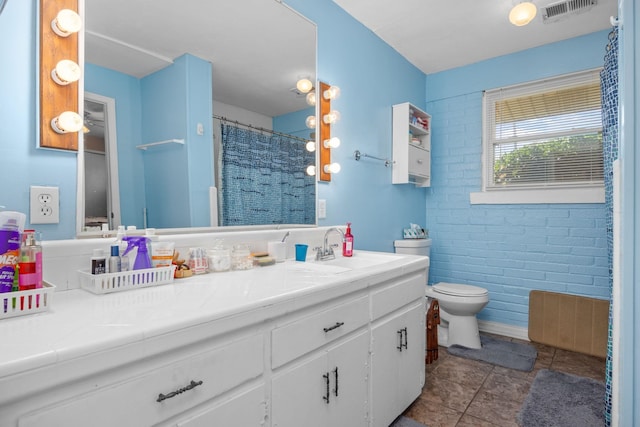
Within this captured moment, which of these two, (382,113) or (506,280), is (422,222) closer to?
(506,280)

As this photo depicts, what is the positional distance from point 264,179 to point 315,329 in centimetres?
96

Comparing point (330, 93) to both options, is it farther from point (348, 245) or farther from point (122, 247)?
point (122, 247)

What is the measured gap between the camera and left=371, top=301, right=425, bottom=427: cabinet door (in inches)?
60.6

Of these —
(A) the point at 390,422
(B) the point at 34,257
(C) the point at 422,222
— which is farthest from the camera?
(C) the point at 422,222

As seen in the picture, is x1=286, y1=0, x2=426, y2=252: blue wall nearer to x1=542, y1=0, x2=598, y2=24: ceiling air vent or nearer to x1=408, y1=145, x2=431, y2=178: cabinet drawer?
x1=408, y1=145, x2=431, y2=178: cabinet drawer

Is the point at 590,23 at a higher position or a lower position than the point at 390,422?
higher

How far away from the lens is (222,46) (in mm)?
1654

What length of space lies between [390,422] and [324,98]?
1.88 metres

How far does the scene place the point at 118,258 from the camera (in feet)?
3.83

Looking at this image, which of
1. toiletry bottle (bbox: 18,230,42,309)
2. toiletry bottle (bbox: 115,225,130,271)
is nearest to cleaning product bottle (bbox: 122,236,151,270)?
toiletry bottle (bbox: 115,225,130,271)

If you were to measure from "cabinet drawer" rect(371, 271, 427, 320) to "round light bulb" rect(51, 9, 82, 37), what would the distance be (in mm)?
1480

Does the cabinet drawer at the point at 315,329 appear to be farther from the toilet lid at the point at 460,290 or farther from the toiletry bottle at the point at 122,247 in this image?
the toilet lid at the point at 460,290

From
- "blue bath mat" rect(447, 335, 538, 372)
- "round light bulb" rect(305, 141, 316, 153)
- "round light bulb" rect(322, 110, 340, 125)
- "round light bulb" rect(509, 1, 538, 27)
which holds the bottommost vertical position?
"blue bath mat" rect(447, 335, 538, 372)

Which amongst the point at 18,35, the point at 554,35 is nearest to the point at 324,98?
the point at 18,35
